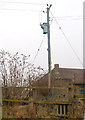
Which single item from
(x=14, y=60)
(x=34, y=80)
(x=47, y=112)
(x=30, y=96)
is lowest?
(x=47, y=112)

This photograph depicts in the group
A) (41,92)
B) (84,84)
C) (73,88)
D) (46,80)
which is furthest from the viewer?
(84,84)

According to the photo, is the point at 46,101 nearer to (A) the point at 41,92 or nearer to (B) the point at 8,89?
(A) the point at 41,92

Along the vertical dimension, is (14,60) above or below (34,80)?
above

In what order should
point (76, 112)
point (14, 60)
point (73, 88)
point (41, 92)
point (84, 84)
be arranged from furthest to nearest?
point (84, 84), point (14, 60), point (41, 92), point (73, 88), point (76, 112)

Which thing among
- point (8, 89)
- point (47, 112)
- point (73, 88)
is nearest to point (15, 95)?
point (8, 89)

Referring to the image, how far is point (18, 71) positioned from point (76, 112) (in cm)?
296

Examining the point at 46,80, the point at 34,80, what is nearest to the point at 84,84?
the point at 46,80

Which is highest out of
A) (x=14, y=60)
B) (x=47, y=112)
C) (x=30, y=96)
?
(x=14, y=60)

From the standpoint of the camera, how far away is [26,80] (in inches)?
327

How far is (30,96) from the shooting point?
772cm

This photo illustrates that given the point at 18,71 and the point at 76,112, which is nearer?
the point at 76,112

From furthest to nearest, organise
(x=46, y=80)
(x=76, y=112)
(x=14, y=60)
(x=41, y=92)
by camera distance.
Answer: (x=46, y=80) < (x=14, y=60) < (x=41, y=92) < (x=76, y=112)

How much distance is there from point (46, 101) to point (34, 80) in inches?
61.4

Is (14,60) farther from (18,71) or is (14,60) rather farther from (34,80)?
(34,80)
